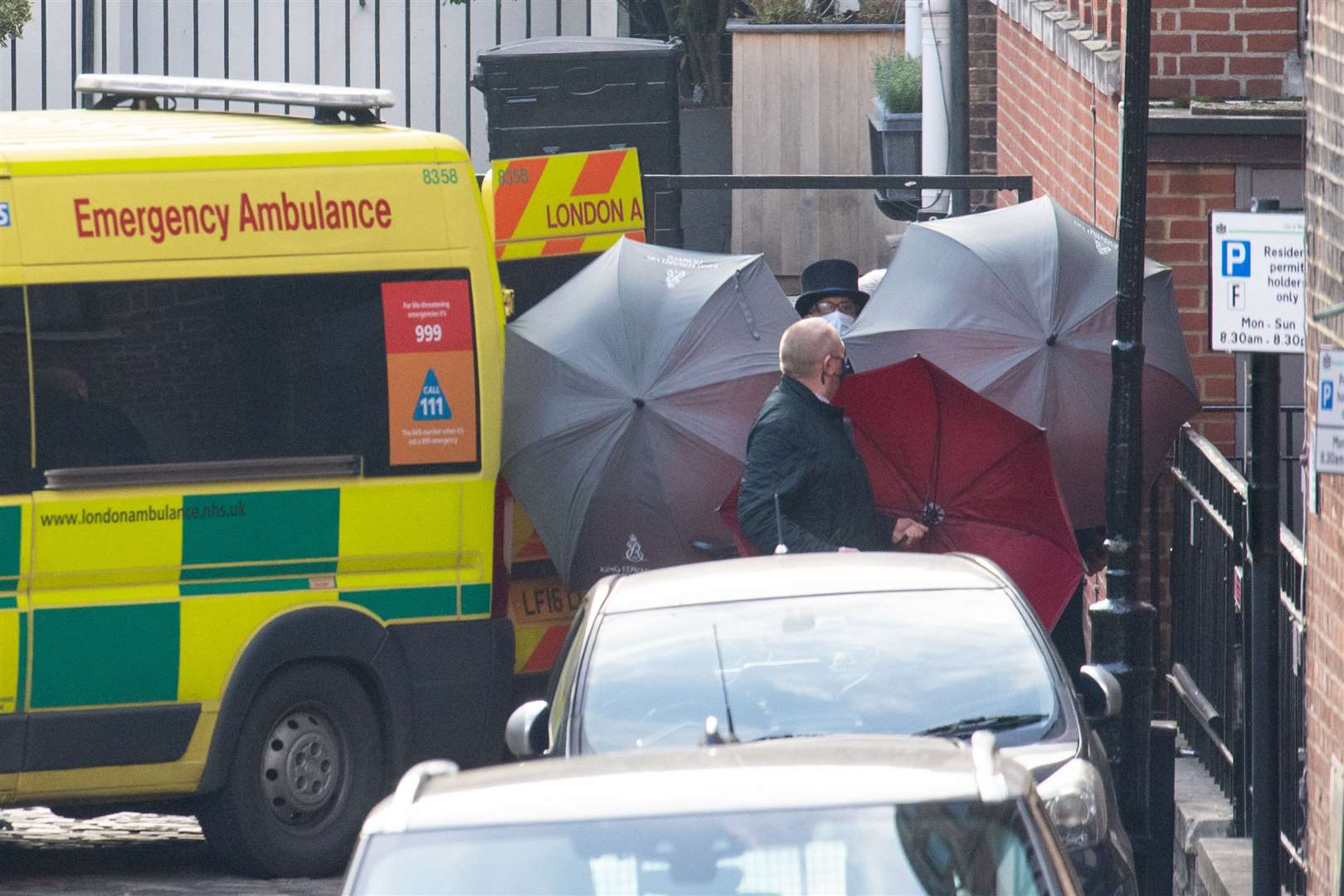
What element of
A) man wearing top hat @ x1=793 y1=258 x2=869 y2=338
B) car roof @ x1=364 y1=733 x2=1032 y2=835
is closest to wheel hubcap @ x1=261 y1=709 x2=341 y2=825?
man wearing top hat @ x1=793 y1=258 x2=869 y2=338

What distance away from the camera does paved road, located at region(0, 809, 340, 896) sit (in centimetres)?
833

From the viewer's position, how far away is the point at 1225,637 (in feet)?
27.9

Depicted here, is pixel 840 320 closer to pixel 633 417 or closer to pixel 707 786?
pixel 633 417

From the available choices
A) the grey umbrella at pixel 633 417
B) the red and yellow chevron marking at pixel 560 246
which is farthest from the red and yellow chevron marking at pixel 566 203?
the grey umbrella at pixel 633 417

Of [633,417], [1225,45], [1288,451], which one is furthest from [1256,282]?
[1225,45]

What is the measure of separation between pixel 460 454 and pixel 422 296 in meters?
0.58

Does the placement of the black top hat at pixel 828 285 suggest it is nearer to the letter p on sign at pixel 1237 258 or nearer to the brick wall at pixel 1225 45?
the brick wall at pixel 1225 45

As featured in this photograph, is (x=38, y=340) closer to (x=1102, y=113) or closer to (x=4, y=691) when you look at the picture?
(x=4, y=691)

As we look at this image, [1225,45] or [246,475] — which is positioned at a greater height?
[1225,45]

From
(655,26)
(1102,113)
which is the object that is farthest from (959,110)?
(655,26)

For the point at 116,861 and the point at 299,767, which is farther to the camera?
the point at 116,861

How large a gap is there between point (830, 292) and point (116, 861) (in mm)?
3985

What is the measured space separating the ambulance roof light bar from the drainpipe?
650cm

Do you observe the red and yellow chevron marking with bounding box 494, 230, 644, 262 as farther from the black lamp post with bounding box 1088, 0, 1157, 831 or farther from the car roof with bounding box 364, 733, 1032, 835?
the car roof with bounding box 364, 733, 1032, 835
